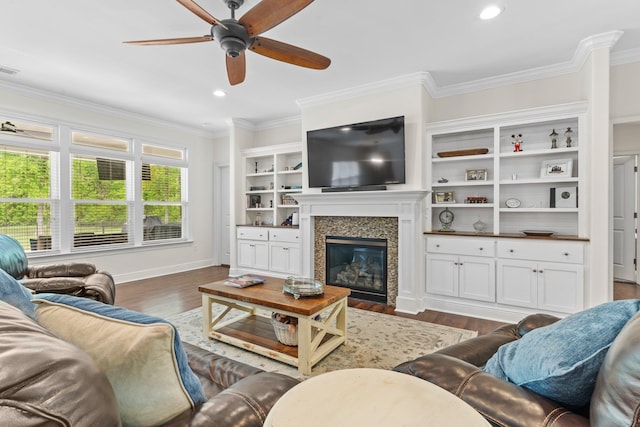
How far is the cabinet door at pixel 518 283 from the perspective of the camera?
3.15 metres

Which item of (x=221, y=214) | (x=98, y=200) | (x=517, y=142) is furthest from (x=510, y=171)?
(x=98, y=200)

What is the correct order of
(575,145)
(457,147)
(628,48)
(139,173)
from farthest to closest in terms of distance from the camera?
(139,173), (457,147), (575,145), (628,48)

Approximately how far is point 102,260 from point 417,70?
16.7 feet

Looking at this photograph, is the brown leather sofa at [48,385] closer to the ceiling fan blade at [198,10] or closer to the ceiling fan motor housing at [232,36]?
the ceiling fan blade at [198,10]

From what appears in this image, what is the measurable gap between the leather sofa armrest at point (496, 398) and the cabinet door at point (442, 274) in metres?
2.58

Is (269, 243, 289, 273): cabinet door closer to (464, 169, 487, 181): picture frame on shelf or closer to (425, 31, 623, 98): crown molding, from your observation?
(464, 169, 487, 181): picture frame on shelf

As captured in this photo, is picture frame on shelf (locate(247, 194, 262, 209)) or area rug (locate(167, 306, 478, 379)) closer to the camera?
area rug (locate(167, 306, 478, 379))

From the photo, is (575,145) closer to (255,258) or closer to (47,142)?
(255,258)

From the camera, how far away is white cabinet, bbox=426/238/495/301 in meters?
3.35

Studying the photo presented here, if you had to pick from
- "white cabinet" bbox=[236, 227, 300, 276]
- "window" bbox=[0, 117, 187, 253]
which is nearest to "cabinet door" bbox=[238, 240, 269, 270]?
"white cabinet" bbox=[236, 227, 300, 276]

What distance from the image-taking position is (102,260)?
469cm

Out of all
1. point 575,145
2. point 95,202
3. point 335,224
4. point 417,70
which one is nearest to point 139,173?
point 95,202

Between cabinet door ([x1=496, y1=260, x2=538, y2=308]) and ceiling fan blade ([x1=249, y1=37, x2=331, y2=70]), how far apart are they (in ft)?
8.92

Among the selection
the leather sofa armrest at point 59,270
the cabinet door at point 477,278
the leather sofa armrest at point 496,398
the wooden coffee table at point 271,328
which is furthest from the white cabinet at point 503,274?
the leather sofa armrest at point 59,270
